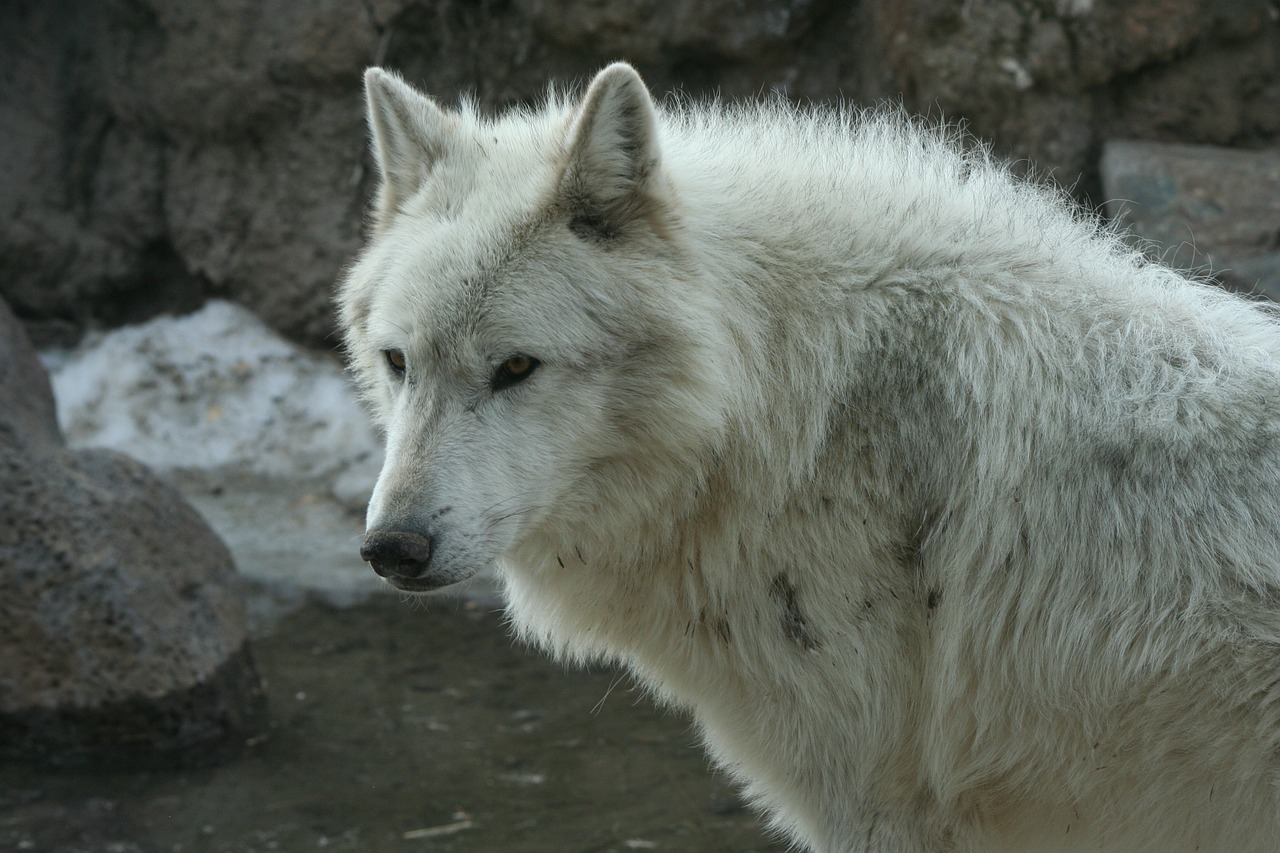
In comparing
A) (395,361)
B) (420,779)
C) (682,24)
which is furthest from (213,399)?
(395,361)

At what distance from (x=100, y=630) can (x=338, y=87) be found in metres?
4.88

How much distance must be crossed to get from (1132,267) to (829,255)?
80 centimetres

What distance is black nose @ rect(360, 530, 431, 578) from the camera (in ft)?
9.36

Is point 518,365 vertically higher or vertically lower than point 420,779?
higher

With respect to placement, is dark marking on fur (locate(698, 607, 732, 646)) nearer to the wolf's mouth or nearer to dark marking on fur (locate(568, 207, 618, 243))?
the wolf's mouth

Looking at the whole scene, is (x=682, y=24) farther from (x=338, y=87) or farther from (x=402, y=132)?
(x=402, y=132)

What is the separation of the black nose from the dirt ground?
224 centimetres

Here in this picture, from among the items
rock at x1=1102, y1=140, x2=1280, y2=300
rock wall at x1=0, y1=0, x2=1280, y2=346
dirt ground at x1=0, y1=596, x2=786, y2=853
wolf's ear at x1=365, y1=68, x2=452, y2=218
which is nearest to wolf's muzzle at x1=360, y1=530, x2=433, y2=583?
wolf's ear at x1=365, y1=68, x2=452, y2=218

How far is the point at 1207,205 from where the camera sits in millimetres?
7215

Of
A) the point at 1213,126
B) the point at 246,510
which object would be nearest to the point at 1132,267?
the point at 1213,126

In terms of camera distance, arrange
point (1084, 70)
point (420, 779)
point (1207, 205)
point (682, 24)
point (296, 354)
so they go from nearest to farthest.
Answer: point (420, 779) → point (1207, 205) → point (1084, 70) → point (682, 24) → point (296, 354)

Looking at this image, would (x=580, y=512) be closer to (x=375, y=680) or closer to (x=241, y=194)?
(x=375, y=680)

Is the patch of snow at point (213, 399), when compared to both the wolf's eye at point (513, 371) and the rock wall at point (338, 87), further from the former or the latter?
the wolf's eye at point (513, 371)

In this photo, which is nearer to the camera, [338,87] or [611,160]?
[611,160]
